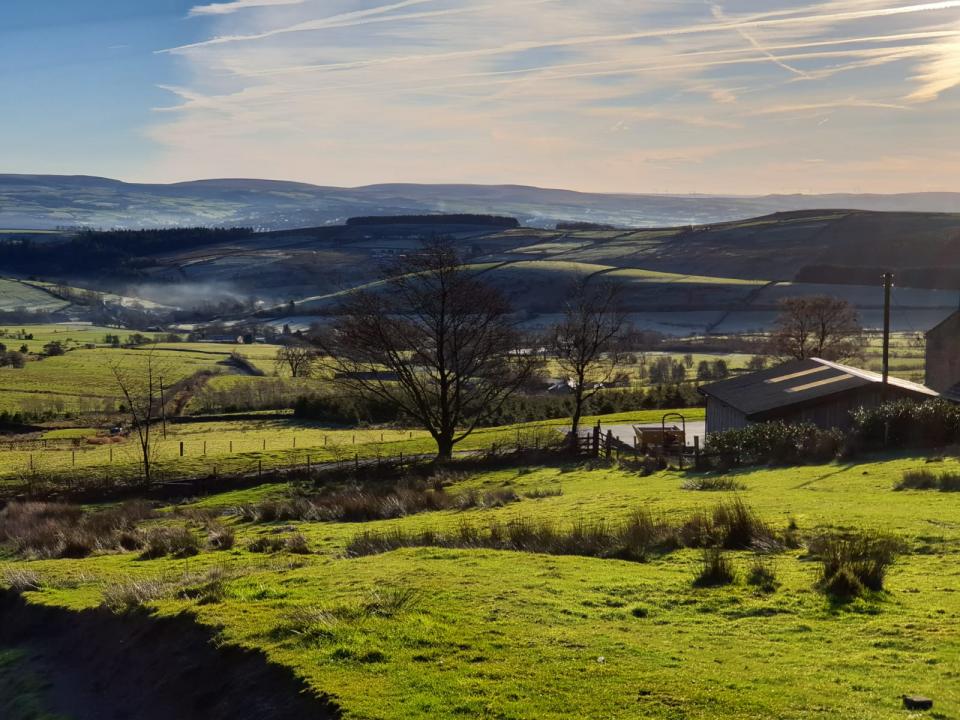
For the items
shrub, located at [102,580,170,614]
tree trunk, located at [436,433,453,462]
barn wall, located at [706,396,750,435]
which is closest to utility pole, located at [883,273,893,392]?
barn wall, located at [706,396,750,435]

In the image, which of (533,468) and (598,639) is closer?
(598,639)

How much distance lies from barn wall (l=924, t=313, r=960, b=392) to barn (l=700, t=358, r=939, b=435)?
929 cm

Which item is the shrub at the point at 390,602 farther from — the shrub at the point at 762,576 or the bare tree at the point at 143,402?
the bare tree at the point at 143,402

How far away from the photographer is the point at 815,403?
39906 mm

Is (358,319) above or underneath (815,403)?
above

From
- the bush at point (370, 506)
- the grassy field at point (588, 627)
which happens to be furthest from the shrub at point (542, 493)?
the grassy field at point (588, 627)

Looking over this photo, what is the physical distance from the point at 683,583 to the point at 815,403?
90.3ft

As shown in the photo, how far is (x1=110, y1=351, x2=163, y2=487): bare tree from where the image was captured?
44.4 meters

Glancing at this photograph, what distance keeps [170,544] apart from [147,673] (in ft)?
31.5

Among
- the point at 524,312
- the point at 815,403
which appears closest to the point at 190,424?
the point at 815,403

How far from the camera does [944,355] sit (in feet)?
176

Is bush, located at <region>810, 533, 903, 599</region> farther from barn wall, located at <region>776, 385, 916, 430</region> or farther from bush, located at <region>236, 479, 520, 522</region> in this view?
barn wall, located at <region>776, 385, 916, 430</region>

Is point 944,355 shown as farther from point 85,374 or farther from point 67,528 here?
point 85,374

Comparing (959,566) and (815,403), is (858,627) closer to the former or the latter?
(959,566)
